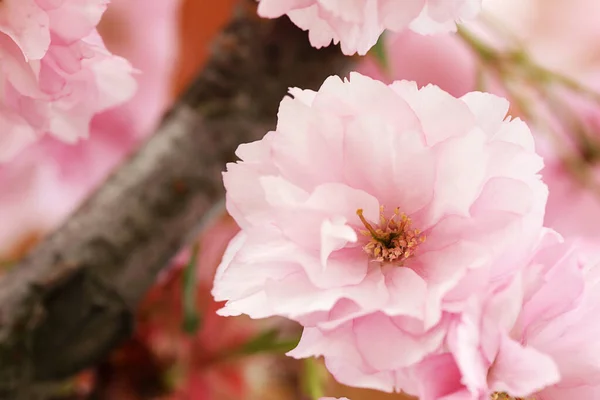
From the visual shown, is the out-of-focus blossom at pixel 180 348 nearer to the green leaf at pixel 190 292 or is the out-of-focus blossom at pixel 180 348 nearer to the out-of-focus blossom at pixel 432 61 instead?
the green leaf at pixel 190 292

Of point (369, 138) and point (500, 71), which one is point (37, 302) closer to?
point (369, 138)

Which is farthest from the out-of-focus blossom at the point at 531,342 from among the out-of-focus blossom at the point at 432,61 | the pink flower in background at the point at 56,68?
the out-of-focus blossom at the point at 432,61

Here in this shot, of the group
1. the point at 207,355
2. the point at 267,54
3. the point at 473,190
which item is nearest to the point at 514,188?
the point at 473,190

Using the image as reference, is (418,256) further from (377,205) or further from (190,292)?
(190,292)

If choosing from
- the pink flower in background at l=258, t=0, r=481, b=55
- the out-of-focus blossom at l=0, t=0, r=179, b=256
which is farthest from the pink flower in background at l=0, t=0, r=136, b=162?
the out-of-focus blossom at l=0, t=0, r=179, b=256

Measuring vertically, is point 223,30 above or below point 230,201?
above

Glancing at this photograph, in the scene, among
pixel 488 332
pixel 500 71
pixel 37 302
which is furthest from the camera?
pixel 500 71

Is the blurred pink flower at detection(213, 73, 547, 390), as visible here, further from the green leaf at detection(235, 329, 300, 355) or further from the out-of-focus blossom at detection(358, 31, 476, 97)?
the out-of-focus blossom at detection(358, 31, 476, 97)
